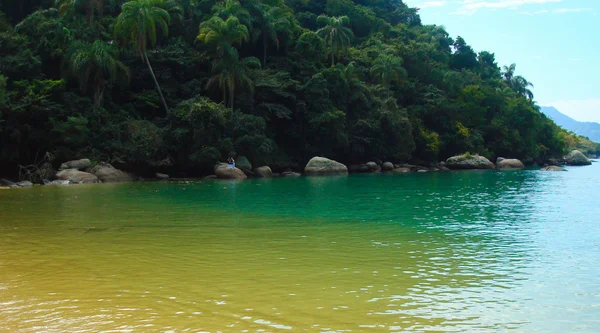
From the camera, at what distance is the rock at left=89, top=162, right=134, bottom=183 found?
116 ft

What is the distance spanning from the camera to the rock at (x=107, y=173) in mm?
35281

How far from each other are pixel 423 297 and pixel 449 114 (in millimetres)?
60302

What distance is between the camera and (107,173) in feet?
117

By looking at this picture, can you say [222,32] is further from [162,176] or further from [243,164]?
[162,176]

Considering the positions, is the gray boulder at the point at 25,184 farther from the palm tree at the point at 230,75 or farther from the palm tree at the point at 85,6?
the palm tree at the point at 85,6

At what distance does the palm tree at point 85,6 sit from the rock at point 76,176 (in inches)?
654

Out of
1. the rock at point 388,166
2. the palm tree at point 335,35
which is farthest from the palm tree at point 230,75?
the rock at point 388,166

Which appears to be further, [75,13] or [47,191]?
[75,13]

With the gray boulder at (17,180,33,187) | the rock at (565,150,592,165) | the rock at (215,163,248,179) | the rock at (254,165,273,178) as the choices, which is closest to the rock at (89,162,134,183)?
the gray boulder at (17,180,33,187)

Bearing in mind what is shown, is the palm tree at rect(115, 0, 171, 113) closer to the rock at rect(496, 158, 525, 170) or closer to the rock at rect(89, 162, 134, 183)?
the rock at rect(89, 162, 134, 183)

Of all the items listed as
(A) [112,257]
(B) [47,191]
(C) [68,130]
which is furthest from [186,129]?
(A) [112,257]

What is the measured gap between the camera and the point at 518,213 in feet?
61.1

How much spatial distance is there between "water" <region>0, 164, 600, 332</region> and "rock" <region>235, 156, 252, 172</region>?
23.2m

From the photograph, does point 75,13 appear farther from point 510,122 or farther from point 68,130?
point 510,122
